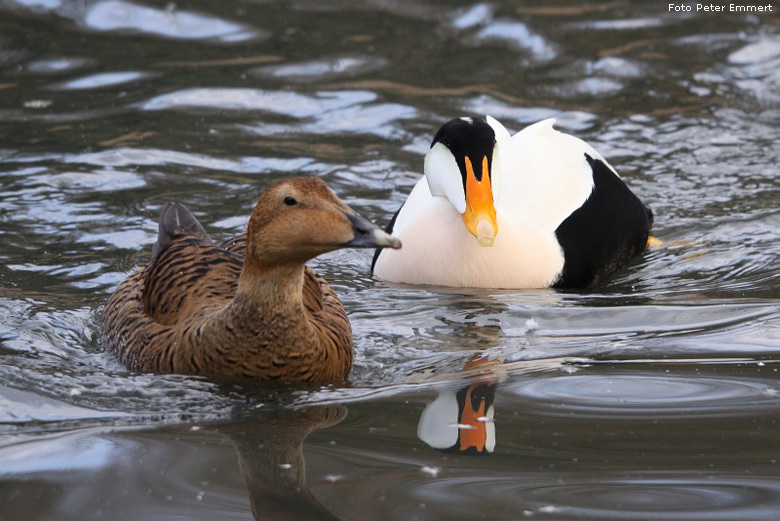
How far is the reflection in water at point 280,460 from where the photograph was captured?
3.05 m

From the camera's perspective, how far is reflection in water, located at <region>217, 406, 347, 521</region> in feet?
10.0

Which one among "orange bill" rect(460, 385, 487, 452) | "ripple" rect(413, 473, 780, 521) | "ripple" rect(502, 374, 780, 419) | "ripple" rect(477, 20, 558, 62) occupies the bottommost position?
"ripple" rect(413, 473, 780, 521)

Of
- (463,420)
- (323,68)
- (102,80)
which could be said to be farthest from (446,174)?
(102,80)

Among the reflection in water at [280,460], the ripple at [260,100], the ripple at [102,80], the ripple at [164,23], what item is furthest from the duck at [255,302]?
the ripple at [164,23]

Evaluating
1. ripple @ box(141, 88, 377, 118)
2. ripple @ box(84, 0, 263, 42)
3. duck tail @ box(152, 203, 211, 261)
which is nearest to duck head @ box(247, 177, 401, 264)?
duck tail @ box(152, 203, 211, 261)

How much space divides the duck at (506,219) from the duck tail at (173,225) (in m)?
1.18

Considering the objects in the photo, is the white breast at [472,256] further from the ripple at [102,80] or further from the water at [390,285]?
the ripple at [102,80]

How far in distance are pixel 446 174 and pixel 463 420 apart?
215cm

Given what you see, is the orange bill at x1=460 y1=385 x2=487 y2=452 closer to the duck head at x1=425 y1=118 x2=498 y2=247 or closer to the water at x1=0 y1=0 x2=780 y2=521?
the water at x1=0 y1=0 x2=780 y2=521

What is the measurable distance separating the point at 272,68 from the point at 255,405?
5642 millimetres

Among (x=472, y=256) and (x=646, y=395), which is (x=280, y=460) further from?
(x=472, y=256)

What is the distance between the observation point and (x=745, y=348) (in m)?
4.45

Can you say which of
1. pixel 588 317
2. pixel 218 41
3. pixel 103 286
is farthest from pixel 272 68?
pixel 588 317

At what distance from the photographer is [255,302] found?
4.02m
